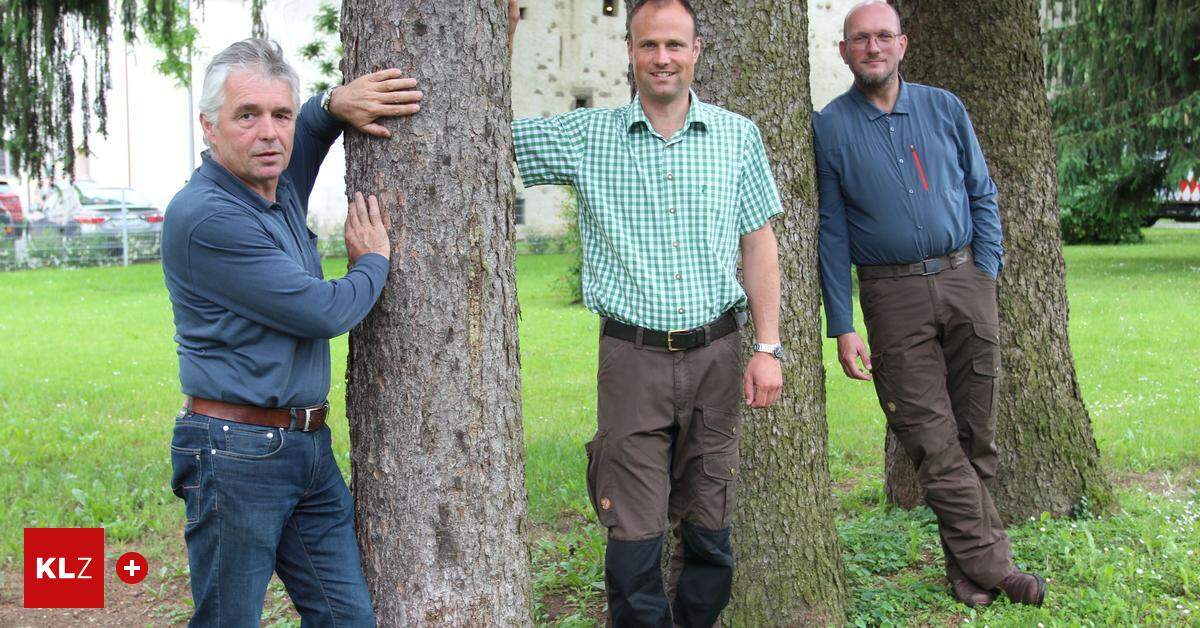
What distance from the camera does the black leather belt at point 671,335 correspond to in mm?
3465

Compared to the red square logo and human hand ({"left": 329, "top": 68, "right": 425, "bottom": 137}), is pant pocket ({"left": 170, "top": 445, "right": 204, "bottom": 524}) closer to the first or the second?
human hand ({"left": 329, "top": 68, "right": 425, "bottom": 137})

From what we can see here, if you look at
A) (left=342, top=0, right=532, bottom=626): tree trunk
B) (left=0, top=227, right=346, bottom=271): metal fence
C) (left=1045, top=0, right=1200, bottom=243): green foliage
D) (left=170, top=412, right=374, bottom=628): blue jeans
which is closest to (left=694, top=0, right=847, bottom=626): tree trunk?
(left=342, top=0, right=532, bottom=626): tree trunk

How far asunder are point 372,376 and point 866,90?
2.28 meters

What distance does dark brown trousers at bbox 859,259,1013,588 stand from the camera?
14.1 ft

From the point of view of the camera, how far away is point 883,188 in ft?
14.0

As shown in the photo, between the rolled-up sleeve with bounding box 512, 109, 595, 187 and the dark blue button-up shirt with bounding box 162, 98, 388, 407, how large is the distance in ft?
2.38

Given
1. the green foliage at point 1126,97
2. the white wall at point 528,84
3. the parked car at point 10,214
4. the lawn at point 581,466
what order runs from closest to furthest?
the lawn at point 581,466 → the green foliage at point 1126,97 → the parked car at point 10,214 → the white wall at point 528,84

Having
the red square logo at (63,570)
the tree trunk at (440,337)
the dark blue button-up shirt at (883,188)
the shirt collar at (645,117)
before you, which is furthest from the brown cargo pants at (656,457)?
the red square logo at (63,570)

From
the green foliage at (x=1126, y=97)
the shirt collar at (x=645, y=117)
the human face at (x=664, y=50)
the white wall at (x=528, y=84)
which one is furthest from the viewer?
the white wall at (x=528, y=84)

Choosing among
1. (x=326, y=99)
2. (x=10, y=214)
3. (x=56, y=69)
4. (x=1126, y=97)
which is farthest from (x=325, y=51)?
(x=326, y=99)

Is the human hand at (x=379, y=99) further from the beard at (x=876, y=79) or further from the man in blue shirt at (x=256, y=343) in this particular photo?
the beard at (x=876, y=79)

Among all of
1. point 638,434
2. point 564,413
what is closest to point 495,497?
point 638,434

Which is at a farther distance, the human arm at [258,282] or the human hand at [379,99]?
the human hand at [379,99]

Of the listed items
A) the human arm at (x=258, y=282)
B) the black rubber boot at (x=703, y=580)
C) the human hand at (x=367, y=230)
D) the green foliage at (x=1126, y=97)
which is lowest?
the black rubber boot at (x=703, y=580)
